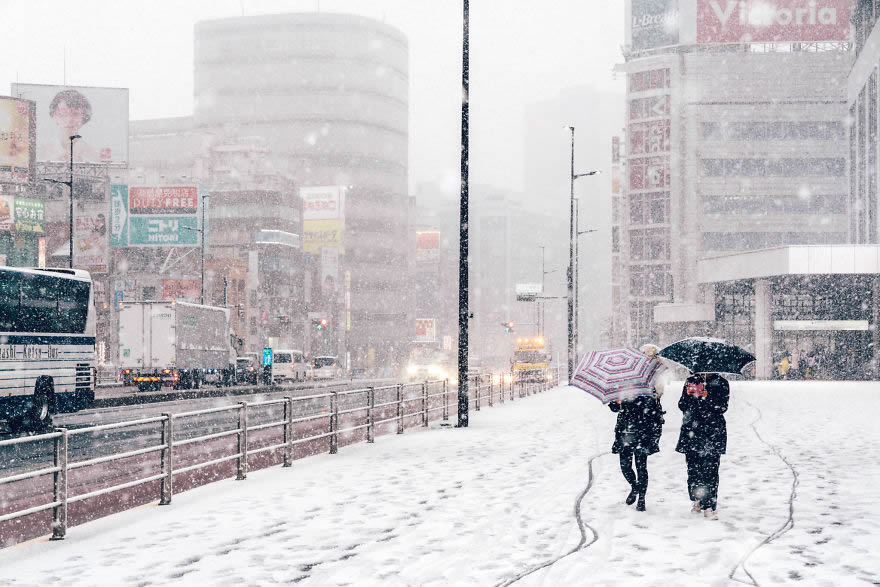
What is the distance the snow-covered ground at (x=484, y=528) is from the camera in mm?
7551

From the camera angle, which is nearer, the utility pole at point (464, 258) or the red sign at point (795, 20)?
the utility pole at point (464, 258)

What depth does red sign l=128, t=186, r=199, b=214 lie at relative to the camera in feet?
247

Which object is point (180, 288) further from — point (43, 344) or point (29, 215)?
point (43, 344)

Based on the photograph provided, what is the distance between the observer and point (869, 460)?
1542 centimetres

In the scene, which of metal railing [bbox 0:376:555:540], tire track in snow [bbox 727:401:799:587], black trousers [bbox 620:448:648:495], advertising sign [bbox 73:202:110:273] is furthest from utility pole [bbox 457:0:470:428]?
advertising sign [bbox 73:202:110:273]

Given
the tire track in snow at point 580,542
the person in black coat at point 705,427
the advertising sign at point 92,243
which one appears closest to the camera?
the tire track in snow at point 580,542

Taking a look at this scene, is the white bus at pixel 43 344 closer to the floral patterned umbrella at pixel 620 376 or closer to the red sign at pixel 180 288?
the floral patterned umbrella at pixel 620 376

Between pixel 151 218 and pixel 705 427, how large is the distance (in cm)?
6598

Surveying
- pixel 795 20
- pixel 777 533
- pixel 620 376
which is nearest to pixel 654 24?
pixel 795 20

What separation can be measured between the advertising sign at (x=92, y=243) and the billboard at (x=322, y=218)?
44.7 metres

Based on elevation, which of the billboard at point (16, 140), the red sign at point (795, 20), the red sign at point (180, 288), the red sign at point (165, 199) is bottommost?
the red sign at point (180, 288)

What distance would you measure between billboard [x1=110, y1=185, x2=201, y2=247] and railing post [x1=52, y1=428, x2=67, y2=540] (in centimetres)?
6031

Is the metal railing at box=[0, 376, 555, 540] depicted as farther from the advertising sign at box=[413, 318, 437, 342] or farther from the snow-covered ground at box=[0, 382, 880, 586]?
the advertising sign at box=[413, 318, 437, 342]

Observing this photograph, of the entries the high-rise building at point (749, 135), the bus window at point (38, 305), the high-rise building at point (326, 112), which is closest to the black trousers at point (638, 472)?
the bus window at point (38, 305)
